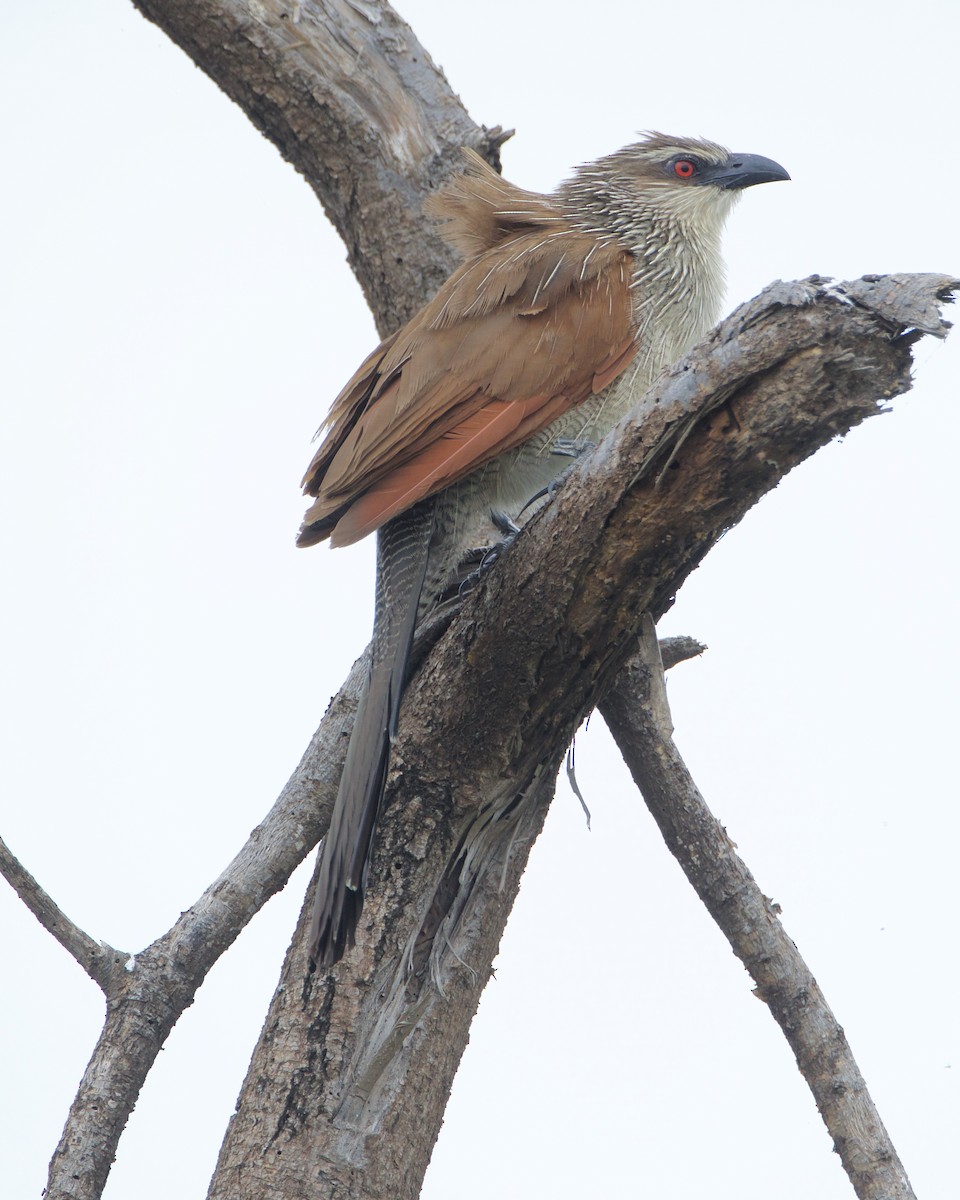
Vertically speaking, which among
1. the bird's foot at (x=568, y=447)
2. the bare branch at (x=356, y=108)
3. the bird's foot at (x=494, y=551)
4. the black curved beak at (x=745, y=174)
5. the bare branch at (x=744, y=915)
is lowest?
the bare branch at (x=744, y=915)

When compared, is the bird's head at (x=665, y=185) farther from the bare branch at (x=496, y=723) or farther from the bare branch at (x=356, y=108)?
the bare branch at (x=496, y=723)

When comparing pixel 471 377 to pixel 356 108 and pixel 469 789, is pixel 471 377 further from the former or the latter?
pixel 356 108

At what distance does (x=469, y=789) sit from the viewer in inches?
89.8

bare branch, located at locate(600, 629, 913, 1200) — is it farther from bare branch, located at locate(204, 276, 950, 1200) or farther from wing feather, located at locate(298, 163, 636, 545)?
wing feather, located at locate(298, 163, 636, 545)

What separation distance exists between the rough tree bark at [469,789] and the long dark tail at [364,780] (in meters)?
0.08

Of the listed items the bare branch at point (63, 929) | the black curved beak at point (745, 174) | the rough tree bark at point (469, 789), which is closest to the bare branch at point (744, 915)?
the rough tree bark at point (469, 789)

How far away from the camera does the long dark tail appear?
2.12 metres

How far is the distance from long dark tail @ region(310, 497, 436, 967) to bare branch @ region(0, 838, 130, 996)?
0.48 metres

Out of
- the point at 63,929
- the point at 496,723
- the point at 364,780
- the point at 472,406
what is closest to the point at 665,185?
the point at 472,406

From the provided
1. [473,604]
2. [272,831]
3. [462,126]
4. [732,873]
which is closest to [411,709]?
[473,604]

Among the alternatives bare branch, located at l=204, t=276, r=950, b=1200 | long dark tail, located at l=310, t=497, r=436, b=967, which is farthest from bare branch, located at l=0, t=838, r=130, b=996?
long dark tail, located at l=310, t=497, r=436, b=967

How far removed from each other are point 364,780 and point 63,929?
71 centimetres

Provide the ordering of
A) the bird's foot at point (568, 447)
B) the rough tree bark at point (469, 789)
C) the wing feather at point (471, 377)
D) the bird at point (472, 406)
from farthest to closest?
1. the bird's foot at point (568, 447)
2. the wing feather at point (471, 377)
3. the bird at point (472, 406)
4. the rough tree bark at point (469, 789)

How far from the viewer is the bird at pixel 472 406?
224 centimetres
